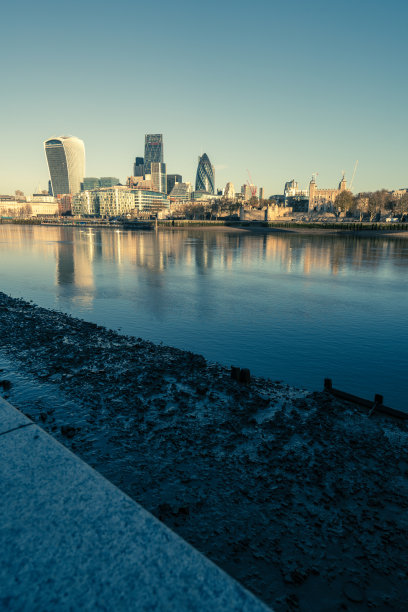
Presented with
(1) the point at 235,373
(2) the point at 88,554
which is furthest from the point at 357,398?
(2) the point at 88,554

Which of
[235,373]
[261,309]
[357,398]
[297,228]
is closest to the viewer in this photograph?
[357,398]

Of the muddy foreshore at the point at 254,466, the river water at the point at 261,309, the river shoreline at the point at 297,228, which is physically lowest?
the river water at the point at 261,309

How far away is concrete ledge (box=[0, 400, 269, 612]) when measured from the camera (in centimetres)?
237

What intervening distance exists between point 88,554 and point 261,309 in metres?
22.2

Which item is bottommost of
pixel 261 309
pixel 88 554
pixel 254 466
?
pixel 261 309

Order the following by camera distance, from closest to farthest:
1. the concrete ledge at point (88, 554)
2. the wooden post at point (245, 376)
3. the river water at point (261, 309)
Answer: the concrete ledge at point (88, 554) < the wooden post at point (245, 376) < the river water at point (261, 309)

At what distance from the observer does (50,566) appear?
258cm

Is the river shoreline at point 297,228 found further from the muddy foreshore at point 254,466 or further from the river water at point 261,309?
the muddy foreshore at point 254,466

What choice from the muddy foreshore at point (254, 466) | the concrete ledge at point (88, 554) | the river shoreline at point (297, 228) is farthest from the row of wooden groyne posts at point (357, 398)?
the river shoreline at point (297, 228)

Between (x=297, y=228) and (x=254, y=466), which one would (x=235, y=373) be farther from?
(x=297, y=228)

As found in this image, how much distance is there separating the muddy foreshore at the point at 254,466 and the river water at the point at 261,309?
3.07 meters

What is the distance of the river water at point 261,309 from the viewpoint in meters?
15.4

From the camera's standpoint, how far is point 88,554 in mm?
2689

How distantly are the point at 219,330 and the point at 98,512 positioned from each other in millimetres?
16829
